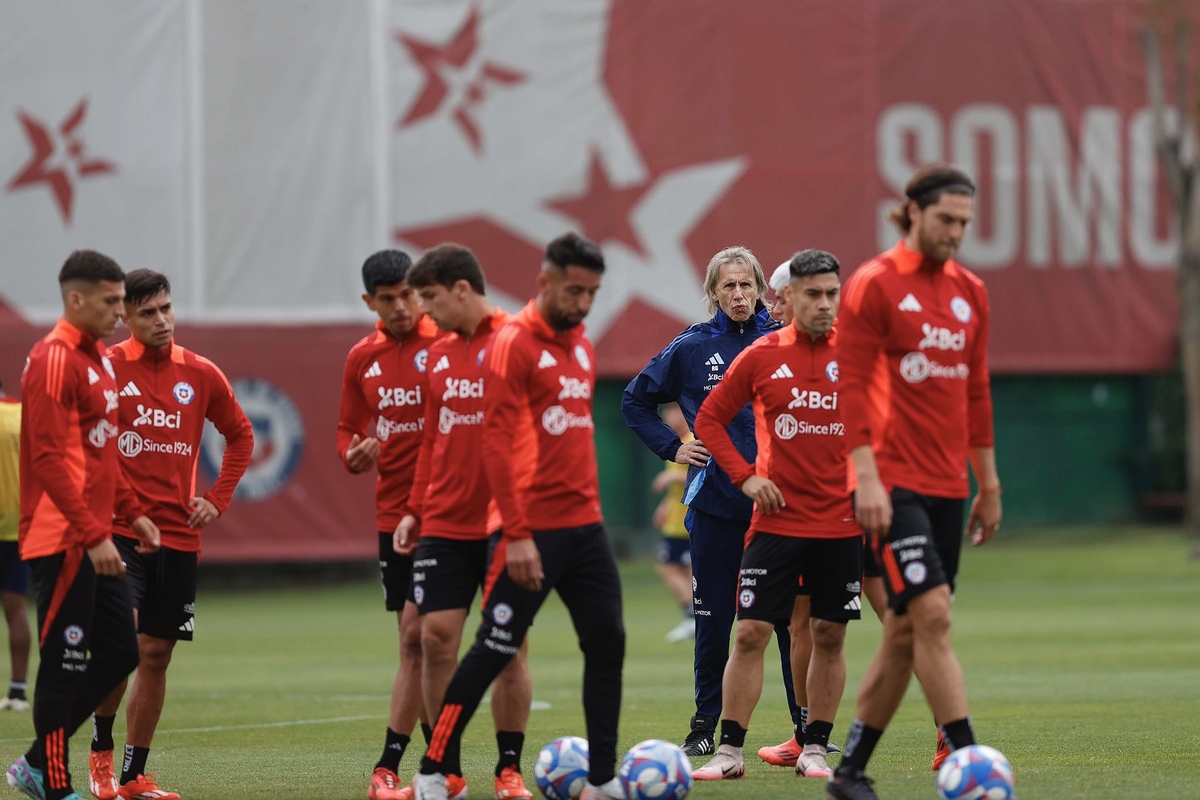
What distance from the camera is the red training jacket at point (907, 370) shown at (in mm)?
7680

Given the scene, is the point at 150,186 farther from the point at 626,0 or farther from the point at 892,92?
the point at 892,92

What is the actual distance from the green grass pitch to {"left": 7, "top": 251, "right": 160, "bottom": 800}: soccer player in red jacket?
3.03ft

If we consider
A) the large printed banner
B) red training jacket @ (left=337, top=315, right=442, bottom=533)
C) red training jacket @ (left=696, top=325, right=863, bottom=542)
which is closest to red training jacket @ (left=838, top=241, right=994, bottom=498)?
red training jacket @ (left=696, top=325, right=863, bottom=542)

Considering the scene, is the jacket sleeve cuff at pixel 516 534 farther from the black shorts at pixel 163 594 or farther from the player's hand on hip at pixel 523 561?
the black shorts at pixel 163 594

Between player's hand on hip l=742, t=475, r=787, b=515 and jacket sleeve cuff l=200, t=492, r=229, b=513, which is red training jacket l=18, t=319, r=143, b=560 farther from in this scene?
player's hand on hip l=742, t=475, r=787, b=515

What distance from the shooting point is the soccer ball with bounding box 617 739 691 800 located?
25.7 feet

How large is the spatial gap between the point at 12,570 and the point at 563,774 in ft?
26.6

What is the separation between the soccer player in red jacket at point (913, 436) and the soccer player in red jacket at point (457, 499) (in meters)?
1.54

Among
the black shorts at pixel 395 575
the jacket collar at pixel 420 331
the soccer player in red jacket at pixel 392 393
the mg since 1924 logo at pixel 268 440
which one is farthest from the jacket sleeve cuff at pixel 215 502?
the mg since 1924 logo at pixel 268 440

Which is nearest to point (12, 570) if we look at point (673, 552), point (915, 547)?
point (673, 552)

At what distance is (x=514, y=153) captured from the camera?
3388 cm

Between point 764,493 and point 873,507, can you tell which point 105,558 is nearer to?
point 764,493

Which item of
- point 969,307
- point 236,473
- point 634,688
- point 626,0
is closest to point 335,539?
point 626,0

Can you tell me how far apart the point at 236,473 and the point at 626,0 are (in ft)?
84.7
